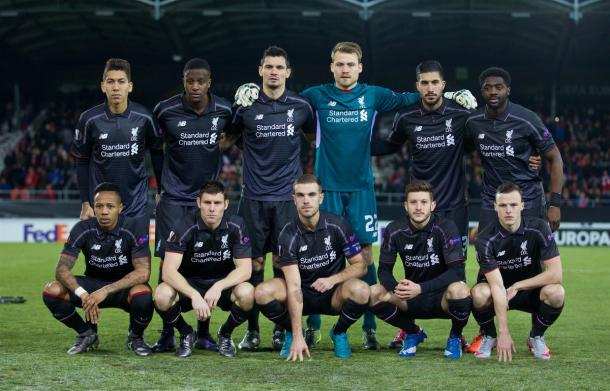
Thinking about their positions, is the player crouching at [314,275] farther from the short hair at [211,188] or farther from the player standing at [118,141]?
the player standing at [118,141]

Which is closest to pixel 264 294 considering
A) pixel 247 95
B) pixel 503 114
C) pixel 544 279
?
pixel 247 95

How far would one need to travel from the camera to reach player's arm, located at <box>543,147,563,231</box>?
25.3 feet

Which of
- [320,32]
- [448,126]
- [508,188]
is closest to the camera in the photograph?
[508,188]

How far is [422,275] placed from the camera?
7.51 meters

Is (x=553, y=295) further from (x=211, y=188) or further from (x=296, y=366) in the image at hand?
(x=211, y=188)

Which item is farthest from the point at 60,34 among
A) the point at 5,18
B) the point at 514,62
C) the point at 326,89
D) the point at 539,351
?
the point at 539,351

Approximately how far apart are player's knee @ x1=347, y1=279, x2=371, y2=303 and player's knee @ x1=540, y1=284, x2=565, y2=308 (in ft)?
3.99

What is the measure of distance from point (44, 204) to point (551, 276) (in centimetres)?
1748

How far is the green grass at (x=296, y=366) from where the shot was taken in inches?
240

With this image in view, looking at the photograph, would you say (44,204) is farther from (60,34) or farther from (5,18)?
(60,34)

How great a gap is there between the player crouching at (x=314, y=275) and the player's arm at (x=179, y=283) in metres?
0.41

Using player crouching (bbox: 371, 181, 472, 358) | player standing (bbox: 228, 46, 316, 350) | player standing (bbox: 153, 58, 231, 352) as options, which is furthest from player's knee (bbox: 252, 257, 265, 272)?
player crouching (bbox: 371, 181, 472, 358)

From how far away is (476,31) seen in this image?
27016mm

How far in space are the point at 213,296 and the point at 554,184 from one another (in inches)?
107
